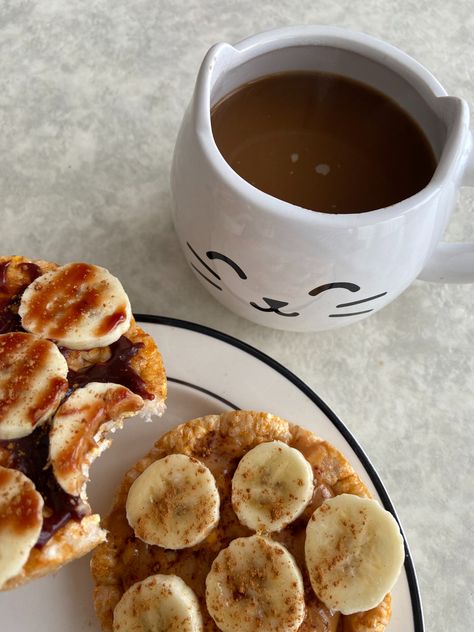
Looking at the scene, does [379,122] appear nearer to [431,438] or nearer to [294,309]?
[294,309]

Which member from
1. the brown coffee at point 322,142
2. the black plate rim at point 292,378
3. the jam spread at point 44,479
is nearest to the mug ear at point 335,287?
the brown coffee at point 322,142

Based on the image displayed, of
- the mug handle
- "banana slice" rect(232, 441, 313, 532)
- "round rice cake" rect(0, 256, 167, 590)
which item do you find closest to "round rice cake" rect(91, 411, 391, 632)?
"banana slice" rect(232, 441, 313, 532)

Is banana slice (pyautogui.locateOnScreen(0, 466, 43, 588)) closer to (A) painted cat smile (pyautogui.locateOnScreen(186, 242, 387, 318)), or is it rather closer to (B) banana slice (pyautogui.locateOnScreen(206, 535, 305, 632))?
(B) banana slice (pyautogui.locateOnScreen(206, 535, 305, 632))

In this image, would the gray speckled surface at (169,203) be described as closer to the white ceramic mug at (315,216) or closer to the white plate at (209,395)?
the white plate at (209,395)

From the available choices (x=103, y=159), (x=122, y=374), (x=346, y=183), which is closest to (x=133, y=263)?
(x=103, y=159)

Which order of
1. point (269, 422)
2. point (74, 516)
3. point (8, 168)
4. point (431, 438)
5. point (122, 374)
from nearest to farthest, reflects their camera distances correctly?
point (74, 516), point (122, 374), point (269, 422), point (431, 438), point (8, 168)

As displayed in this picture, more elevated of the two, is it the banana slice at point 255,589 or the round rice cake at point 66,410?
the round rice cake at point 66,410

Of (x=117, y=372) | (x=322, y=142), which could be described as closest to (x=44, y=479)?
(x=117, y=372)
